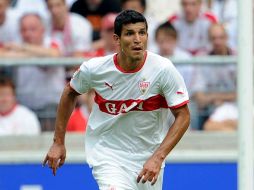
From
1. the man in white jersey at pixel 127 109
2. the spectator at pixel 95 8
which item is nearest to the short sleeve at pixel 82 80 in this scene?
the man in white jersey at pixel 127 109

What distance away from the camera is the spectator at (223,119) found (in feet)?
29.0

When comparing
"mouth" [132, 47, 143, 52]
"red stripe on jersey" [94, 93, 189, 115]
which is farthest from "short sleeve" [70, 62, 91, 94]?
"mouth" [132, 47, 143, 52]

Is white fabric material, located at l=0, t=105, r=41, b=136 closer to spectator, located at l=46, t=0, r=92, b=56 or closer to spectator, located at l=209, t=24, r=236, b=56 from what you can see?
spectator, located at l=46, t=0, r=92, b=56

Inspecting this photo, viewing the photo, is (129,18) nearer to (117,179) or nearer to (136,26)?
(136,26)

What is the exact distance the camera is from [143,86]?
20.2 ft

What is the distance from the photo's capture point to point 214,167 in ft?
28.0

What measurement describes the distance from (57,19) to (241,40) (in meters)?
3.63

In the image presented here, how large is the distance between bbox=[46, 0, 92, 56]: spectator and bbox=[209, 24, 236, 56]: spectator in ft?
4.41

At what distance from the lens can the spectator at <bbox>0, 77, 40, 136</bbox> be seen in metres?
8.86

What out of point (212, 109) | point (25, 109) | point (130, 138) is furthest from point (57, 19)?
point (130, 138)

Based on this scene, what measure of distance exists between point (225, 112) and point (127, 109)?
282cm

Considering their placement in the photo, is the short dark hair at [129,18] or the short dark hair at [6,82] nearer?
the short dark hair at [129,18]

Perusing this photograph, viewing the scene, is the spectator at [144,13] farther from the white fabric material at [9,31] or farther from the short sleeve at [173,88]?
the short sleeve at [173,88]

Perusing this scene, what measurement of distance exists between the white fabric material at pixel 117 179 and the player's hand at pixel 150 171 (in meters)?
0.36
